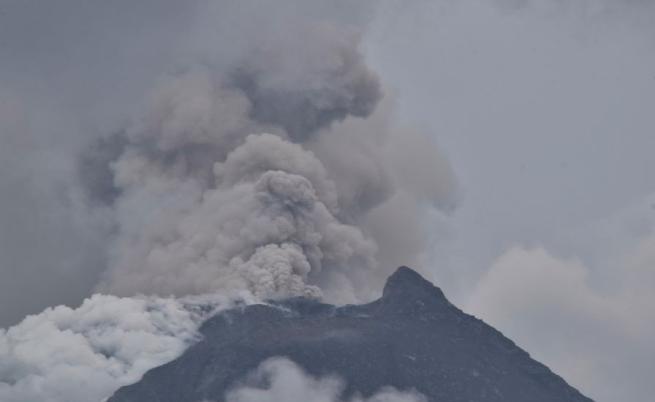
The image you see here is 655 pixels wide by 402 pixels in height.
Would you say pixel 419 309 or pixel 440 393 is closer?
pixel 440 393

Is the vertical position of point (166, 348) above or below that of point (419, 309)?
below

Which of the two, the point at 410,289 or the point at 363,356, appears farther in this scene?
the point at 410,289

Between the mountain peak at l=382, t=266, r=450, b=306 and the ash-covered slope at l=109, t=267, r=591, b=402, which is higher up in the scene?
the mountain peak at l=382, t=266, r=450, b=306

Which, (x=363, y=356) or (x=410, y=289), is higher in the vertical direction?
(x=410, y=289)

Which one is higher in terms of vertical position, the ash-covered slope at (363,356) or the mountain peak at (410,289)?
the mountain peak at (410,289)

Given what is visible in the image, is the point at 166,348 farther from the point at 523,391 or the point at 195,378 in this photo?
the point at 523,391

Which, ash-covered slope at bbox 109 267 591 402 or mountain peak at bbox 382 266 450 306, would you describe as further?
mountain peak at bbox 382 266 450 306

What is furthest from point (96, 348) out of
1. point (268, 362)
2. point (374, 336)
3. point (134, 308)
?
point (374, 336)

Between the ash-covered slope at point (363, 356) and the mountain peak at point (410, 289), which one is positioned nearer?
the ash-covered slope at point (363, 356)
